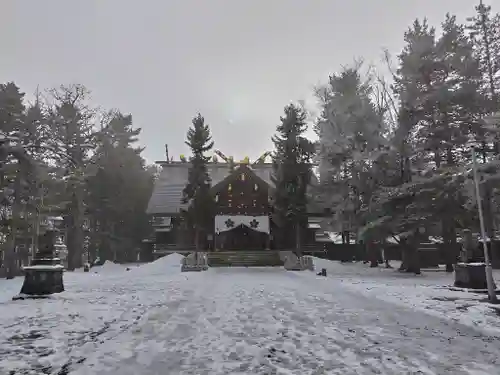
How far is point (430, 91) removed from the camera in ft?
65.1

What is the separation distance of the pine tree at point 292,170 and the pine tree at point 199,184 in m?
5.39

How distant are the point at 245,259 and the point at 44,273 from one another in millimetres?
19124

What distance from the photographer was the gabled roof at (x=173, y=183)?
3491 cm

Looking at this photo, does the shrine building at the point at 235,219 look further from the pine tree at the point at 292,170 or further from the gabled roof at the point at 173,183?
the pine tree at the point at 292,170

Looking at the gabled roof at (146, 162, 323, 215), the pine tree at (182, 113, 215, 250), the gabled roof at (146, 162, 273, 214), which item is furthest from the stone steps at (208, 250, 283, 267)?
the gabled roof at (146, 162, 273, 214)

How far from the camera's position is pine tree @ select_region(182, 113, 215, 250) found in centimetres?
3080

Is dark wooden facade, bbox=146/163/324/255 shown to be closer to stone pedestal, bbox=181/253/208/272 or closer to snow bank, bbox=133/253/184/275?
snow bank, bbox=133/253/184/275

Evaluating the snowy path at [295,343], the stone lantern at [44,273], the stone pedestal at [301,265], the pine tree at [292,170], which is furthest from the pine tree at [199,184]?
the snowy path at [295,343]

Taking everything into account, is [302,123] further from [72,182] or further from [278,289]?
[278,289]

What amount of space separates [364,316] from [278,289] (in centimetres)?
536

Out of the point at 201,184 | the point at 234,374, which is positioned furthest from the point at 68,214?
the point at 234,374

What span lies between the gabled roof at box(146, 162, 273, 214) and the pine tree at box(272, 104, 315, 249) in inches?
305

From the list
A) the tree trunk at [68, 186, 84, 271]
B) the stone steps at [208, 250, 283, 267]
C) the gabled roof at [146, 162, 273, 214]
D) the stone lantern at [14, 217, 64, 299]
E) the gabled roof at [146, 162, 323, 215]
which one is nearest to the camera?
the stone lantern at [14, 217, 64, 299]

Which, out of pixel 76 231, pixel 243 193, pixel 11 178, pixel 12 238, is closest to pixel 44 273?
pixel 11 178
